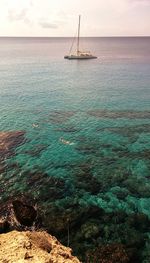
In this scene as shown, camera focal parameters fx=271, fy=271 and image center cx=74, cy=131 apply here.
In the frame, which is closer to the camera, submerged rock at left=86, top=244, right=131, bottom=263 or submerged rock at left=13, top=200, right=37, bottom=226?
submerged rock at left=86, top=244, right=131, bottom=263

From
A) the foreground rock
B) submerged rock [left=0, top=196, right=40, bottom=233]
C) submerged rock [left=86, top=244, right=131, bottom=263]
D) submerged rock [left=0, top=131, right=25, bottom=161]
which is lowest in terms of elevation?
submerged rock [left=86, top=244, right=131, bottom=263]

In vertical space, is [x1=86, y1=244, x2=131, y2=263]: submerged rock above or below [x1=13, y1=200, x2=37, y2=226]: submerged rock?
below

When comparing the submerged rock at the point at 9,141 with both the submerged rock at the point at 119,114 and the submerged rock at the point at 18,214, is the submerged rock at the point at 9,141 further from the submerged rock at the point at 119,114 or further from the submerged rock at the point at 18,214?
the submerged rock at the point at 119,114

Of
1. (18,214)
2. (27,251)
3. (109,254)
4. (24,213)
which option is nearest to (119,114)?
(24,213)

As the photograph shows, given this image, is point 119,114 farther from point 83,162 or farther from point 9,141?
point 9,141

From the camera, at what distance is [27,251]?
16.0m

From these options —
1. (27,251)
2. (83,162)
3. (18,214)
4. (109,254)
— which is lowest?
(109,254)

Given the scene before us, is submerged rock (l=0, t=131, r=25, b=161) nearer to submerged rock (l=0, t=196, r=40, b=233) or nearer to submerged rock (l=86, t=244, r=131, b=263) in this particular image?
submerged rock (l=0, t=196, r=40, b=233)

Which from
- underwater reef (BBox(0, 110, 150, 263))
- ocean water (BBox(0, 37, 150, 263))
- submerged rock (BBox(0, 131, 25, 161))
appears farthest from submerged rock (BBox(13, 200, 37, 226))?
submerged rock (BBox(0, 131, 25, 161))

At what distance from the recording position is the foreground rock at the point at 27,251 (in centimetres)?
1524

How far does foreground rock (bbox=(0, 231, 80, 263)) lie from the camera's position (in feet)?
50.0

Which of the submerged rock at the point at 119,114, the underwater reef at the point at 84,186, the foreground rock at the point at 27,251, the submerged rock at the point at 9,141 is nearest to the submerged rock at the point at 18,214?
the underwater reef at the point at 84,186

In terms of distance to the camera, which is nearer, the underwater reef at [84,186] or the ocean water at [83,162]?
the underwater reef at [84,186]

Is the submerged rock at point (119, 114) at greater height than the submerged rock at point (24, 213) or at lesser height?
greater
